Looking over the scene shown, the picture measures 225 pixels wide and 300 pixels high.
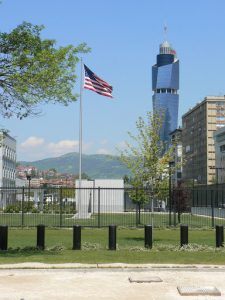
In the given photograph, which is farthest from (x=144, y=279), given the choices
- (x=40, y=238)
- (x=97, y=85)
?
(x=97, y=85)

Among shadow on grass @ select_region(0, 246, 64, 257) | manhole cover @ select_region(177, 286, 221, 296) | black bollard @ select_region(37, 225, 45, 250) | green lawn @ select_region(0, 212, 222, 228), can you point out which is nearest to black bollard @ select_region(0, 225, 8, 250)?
shadow on grass @ select_region(0, 246, 64, 257)

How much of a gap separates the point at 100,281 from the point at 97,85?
22.6 meters

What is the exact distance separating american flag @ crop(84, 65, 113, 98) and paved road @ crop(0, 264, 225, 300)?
1996 cm

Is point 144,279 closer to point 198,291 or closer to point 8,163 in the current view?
point 198,291

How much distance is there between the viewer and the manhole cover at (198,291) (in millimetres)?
10109

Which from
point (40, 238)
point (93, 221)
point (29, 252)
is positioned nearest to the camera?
point (29, 252)

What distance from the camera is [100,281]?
1154 centimetres

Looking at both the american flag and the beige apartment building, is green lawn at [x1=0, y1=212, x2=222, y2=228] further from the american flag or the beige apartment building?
the beige apartment building

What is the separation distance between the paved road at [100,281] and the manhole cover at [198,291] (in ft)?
0.39

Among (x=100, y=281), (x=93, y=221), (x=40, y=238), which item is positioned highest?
(x=40, y=238)

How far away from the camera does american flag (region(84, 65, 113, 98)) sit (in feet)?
106

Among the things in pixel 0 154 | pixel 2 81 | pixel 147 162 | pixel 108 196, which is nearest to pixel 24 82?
pixel 2 81

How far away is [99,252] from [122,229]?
13.9 meters

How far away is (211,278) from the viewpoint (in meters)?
12.1
